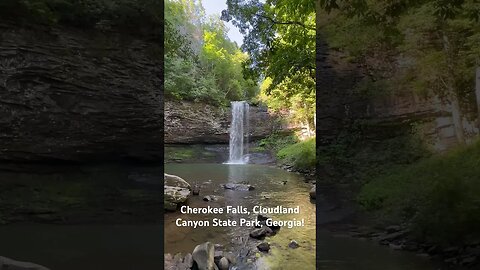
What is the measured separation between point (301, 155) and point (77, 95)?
74.1 inches

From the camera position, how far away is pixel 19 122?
109 inches

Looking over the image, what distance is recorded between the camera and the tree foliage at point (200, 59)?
2914 mm

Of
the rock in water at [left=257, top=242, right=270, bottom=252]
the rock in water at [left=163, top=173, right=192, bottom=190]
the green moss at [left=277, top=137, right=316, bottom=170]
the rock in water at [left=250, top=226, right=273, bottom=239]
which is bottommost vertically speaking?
the rock in water at [left=257, top=242, right=270, bottom=252]

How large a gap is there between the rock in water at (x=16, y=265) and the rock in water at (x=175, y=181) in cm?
108

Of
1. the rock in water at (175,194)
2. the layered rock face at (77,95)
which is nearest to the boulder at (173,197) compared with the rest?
Answer: the rock in water at (175,194)

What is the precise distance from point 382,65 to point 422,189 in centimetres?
99

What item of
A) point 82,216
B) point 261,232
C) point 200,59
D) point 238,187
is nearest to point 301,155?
point 238,187

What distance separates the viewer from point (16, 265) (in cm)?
256

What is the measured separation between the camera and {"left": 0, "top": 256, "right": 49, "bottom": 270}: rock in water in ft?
8.30

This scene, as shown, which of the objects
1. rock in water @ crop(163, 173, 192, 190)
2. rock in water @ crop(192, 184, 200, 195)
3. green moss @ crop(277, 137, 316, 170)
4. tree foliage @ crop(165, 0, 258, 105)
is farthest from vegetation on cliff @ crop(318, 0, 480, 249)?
rock in water @ crop(163, 173, 192, 190)

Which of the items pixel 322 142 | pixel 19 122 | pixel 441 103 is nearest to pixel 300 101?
pixel 322 142

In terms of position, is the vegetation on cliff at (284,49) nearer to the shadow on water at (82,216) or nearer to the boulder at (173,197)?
the boulder at (173,197)

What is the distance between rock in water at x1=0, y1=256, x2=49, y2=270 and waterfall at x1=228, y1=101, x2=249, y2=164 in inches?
68.8

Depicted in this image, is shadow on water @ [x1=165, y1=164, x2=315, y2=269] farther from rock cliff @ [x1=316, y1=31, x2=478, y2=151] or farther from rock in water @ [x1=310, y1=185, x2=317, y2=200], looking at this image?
rock cliff @ [x1=316, y1=31, x2=478, y2=151]
